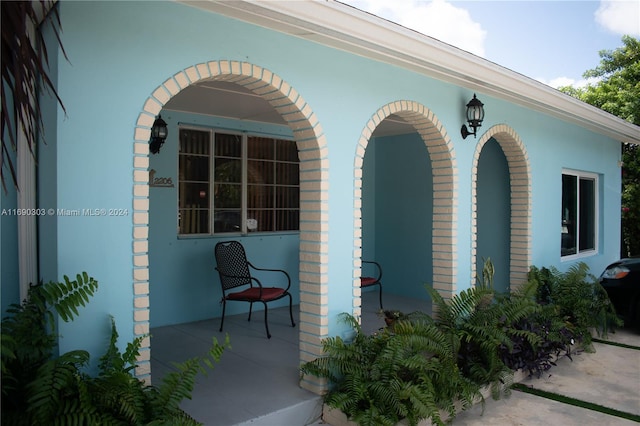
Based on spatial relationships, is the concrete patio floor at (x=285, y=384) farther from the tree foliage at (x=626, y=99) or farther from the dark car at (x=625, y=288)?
the tree foliage at (x=626, y=99)

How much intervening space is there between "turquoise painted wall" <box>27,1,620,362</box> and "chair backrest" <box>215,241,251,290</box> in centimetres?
209

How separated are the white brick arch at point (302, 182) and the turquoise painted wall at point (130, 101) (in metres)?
0.06

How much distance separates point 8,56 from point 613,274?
683 centimetres

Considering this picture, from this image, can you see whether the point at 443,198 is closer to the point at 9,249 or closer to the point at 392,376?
the point at 392,376

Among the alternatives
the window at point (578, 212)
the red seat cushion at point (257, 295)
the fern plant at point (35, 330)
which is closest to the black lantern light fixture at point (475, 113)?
the red seat cushion at point (257, 295)

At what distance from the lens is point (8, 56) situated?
2.02 meters

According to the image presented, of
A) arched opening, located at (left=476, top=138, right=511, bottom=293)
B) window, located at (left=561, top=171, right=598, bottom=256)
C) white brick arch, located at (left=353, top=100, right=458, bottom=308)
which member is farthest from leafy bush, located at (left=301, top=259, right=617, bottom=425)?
window, located at (left=561, top=171, right=598, bottom=256)

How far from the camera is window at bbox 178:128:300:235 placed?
5.99m

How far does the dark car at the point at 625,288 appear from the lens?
621 centimetres

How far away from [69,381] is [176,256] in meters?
3.52

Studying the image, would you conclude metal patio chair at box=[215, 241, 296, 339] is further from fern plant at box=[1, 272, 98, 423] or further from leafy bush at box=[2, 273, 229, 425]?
fern plant at box=[1, 272, 98, 423]

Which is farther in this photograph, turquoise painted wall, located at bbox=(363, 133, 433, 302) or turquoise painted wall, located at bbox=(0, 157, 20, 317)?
turquoise painted wall, located at bbox=(363, 133, 433, 302)

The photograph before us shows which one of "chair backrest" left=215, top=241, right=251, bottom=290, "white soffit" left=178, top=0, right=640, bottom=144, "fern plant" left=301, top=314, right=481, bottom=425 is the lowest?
"fern plant" left=301, top=314, right=481, bottom=425

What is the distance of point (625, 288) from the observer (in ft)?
20.5
